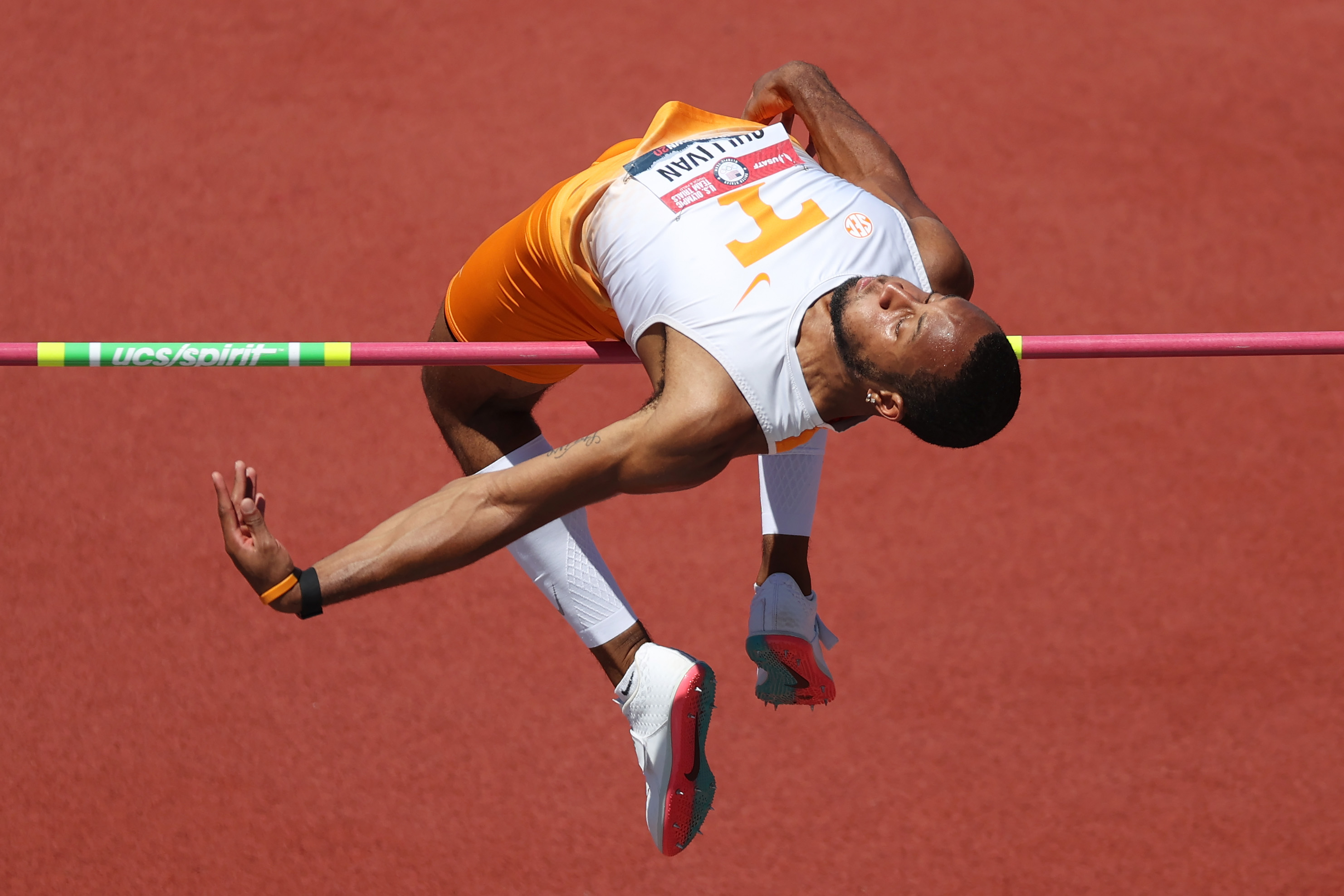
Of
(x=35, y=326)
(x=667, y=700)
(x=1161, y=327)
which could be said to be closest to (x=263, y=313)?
(x=35, y=326)

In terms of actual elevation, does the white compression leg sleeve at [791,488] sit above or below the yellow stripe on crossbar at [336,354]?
below

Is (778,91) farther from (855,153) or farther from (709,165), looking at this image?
(709,165)

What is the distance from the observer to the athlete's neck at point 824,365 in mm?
2760

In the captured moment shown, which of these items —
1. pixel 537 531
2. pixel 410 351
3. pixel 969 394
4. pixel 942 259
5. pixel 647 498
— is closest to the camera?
pixel 969 394

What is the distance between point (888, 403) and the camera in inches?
108

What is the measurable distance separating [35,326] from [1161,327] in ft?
15.8

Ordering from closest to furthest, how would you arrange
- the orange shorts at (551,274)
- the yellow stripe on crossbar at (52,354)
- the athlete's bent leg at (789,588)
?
the orange shorts at (551,274)
the yellow stripe on crossbar at (52,354)
the athlete's bent leg at (789,588)

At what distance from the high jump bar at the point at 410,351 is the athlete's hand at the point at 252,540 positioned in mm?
567

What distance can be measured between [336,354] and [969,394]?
1535 millimetres

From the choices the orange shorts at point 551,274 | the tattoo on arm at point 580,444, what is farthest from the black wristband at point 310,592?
the orange shorts at point 551,274

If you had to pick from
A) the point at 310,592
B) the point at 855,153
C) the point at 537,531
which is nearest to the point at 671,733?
the point at 537,531

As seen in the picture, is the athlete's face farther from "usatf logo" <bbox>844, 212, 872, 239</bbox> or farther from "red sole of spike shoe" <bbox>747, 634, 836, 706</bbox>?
"red sole of spike shoe" <bbox>747, 634, 836, 706</bbox>

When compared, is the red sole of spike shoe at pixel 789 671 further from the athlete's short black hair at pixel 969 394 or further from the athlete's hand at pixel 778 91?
the athlete's hand at pixel 778 91

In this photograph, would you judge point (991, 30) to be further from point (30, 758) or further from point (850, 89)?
point (30, 758)
